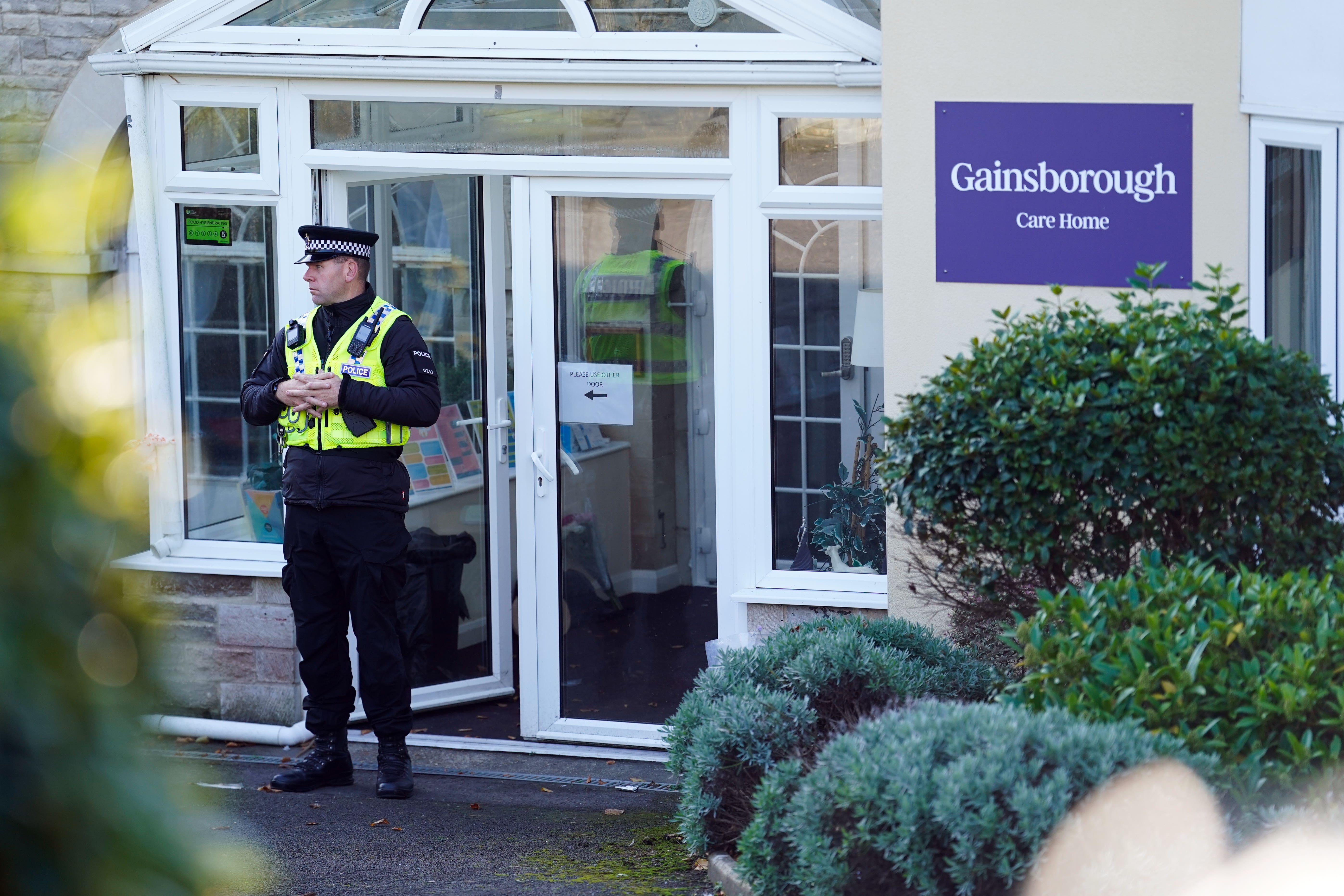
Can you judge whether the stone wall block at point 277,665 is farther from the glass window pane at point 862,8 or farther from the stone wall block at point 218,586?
the glass window pane at point 862,8

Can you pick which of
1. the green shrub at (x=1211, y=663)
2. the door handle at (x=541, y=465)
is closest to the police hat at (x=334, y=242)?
the door handle at (x=541, y=465)

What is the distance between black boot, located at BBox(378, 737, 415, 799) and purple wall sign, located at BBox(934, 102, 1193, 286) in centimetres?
270

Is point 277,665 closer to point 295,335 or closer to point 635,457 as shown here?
point 295,335

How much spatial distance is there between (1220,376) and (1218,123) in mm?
1656

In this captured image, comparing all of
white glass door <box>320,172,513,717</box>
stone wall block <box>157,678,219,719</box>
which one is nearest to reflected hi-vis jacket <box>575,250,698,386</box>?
white glass door <box>320,172,513,717</box>

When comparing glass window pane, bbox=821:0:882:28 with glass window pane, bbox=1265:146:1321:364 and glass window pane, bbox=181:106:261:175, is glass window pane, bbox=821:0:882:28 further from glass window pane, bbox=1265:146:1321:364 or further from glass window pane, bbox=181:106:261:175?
glass window pane, bbox=181:106:261:175

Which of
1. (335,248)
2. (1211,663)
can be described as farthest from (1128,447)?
(335,248)

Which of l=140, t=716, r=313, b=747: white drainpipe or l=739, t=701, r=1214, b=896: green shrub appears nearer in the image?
l=739, t=701, r=1214, b=896: green shrub

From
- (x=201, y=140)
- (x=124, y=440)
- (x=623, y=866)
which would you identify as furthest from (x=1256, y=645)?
(x=201, y=140)

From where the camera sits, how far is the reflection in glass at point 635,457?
5.91m

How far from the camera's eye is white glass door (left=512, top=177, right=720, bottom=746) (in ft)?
19.4

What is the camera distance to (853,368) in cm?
574

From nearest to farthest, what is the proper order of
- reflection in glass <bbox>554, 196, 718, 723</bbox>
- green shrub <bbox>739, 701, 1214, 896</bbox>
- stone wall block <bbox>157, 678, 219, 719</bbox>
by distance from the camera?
stone wall block <bbox>157, 678, 219, 719</bbox> < green shrub <bbox>739, 701, 1214, 896</bbox> < reflection in glass <bbox>554, 196, 718, 723</bbox>

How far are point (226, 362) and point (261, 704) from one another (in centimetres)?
149
